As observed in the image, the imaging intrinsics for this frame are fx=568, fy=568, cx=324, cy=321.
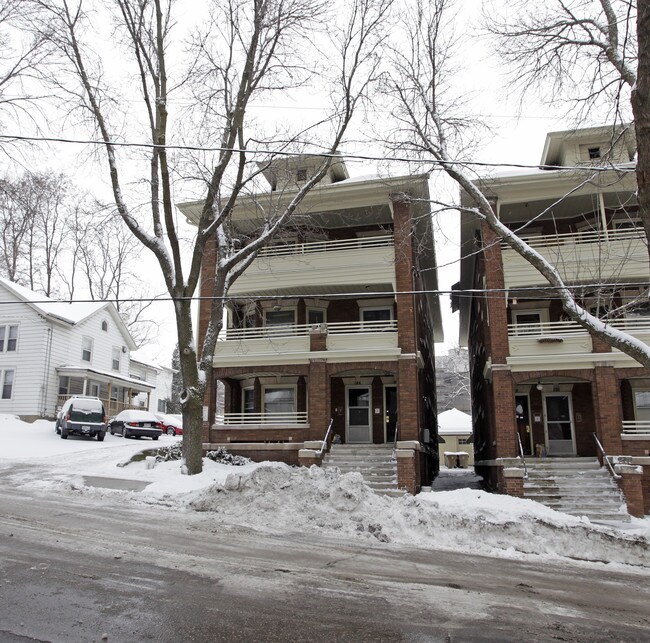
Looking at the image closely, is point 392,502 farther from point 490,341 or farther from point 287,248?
point 287,248

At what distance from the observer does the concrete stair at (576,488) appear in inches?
594

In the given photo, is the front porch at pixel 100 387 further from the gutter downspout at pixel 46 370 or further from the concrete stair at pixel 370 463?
the concrete stair at pixel 370 463

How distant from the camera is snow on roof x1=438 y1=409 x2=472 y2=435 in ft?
148

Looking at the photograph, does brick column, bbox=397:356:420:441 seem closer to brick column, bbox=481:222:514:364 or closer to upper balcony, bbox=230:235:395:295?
brick column, bbox=481:222:514:364

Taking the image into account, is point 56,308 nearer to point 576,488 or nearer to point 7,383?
point 7,383

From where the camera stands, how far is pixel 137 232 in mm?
16281

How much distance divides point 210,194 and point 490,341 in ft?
33.3

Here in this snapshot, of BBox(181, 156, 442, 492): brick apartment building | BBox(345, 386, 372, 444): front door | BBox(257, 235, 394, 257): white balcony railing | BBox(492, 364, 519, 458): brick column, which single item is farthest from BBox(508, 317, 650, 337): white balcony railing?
BBox(345, 386, 372, 444): front door

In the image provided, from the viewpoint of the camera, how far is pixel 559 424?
20.5 metres

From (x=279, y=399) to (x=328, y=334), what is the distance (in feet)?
13.5

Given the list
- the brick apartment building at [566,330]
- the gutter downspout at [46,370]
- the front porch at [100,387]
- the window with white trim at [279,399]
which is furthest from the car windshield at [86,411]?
the brick apartment building at [566,330]

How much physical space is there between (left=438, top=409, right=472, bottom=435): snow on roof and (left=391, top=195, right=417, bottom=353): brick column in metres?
27.6

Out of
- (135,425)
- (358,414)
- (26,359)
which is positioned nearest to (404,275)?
(358,414)

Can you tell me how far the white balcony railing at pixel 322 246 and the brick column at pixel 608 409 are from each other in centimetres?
830
